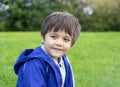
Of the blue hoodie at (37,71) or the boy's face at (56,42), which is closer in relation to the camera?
the blue hoodie at (37,71)

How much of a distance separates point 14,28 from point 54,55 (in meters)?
30.2

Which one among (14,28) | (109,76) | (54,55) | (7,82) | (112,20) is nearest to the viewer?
(54,55)

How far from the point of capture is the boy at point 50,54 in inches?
113

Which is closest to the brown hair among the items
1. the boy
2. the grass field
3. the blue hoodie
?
the boy

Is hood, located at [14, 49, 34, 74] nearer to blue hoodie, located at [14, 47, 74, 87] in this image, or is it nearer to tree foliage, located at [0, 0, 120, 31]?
blue hoodie, located at [14, 47, 74, 87]

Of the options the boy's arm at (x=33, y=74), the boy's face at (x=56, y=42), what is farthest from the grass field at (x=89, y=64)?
the boy's arm at (x=33, y=74)

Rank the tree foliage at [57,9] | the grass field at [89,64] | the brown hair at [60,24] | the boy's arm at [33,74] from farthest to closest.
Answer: the tree foliage at [57,9] → the grass field at [89,64] → the brown hair at [60,24] → the boy's arm at [33,74]

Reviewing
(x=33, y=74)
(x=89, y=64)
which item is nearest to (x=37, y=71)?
(x=33, y=74)

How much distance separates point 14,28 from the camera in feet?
108

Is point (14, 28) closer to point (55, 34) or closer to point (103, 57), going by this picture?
point (103, 57)

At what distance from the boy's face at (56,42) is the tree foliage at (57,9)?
1142 inches

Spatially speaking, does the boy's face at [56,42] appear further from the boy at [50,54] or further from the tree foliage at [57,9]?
the tree foliage at [57,9]

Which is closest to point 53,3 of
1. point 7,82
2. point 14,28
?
point 14,28

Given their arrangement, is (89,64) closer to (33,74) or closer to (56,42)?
(56,42)
